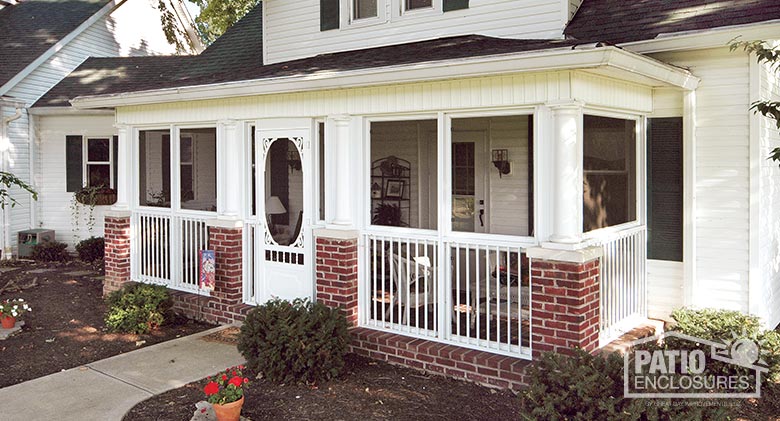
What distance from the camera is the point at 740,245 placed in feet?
21.0

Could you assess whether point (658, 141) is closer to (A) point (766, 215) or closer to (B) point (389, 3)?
(A) point (766, 215)

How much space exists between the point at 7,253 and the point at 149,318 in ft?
23.5

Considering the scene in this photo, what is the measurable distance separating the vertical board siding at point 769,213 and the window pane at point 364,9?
15.8 ft

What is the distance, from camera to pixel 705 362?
5695 millimetres

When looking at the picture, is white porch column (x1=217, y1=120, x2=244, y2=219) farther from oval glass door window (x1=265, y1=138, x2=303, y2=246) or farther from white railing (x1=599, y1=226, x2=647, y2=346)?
white railing (x1=599, y1=226, x2=647, y2=346)

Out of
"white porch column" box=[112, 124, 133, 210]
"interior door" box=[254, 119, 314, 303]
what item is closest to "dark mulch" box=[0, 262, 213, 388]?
"interior door" box=[254, 119, 314, 303]

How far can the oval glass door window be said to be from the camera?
25.0 ft

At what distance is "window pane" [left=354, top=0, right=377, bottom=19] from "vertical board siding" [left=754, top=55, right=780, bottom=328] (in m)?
4.80

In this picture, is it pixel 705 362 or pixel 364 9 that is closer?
pixel 705 362

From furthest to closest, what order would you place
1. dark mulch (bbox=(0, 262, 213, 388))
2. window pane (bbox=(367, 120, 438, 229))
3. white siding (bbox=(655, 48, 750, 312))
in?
window pane (bbox=(367, 120, 438, 229))
dark mulch (bbox=(0, 262, 213, 388))
white siding (bbox=(655, 48, 750, 312))

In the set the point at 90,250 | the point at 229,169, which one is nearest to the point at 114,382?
the point at 229,169

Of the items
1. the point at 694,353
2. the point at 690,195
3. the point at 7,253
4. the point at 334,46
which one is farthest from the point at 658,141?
the point at 7,253

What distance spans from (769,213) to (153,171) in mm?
7804

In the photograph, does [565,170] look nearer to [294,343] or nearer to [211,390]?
[294,343]
